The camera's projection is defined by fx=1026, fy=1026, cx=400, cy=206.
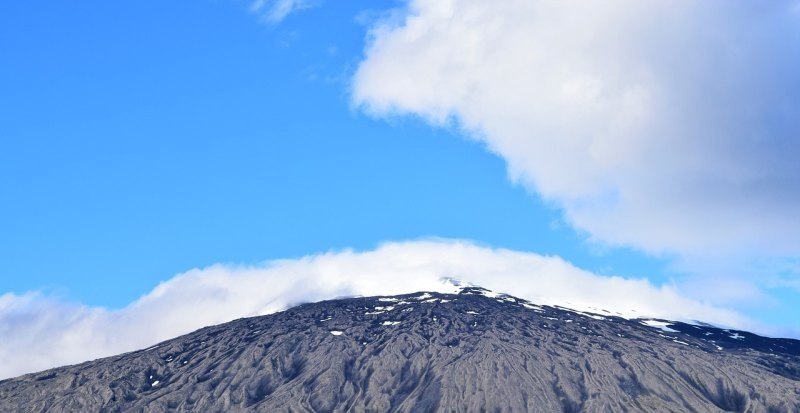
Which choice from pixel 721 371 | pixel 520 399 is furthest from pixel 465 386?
pixel 721 371

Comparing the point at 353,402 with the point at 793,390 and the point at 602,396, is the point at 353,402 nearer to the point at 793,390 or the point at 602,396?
the point at 602,396

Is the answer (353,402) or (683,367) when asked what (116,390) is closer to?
(353,402)

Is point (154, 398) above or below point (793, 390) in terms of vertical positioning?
below

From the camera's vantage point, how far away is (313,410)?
18412cm

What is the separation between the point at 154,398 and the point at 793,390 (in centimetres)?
12042

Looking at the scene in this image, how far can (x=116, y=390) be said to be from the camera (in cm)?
19800

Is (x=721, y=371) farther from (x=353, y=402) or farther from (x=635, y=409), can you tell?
(x=353, y=402)

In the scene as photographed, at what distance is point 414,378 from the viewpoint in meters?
194

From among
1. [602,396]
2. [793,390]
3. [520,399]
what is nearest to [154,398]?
[520,399]

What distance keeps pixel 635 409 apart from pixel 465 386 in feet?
99.9

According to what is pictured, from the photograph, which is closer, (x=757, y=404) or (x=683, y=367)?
(x=757, y=404)

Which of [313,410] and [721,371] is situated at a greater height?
[721,371]

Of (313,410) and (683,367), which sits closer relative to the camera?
(313,410)

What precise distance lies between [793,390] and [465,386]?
6250 centimetres
